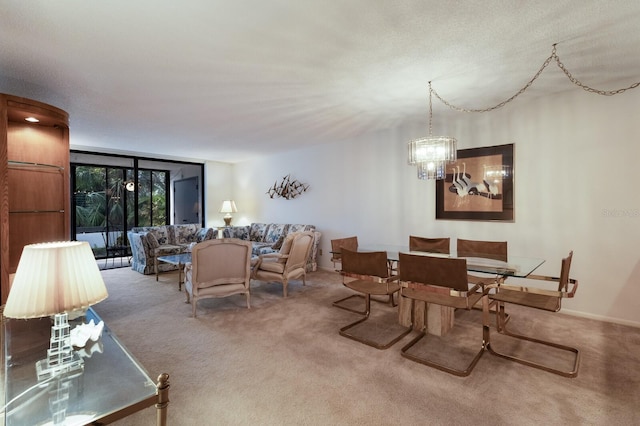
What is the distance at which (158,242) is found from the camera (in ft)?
19.9

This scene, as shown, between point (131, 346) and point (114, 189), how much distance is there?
215 inches

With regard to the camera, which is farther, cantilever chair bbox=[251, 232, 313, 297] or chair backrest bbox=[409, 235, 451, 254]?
cantilever chair bbox=[251, 232, 313, 297]

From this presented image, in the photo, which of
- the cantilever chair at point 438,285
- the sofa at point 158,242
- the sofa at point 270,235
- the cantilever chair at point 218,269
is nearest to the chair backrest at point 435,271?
the cantilever chair at point 438,285

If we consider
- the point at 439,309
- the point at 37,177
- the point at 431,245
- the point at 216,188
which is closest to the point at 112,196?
the point at 216,188

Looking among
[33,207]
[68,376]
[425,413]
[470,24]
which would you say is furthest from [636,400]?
[33,207]

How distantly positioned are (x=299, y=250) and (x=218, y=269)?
3.86ft

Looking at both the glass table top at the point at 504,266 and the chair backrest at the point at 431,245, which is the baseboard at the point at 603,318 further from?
the chair backrest at the point at 431,245

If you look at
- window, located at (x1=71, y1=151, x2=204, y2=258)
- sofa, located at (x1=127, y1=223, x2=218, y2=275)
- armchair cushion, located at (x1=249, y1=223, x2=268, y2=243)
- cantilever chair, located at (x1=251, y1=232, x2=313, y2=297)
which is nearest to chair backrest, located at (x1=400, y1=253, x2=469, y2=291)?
cantilever chair, located at (x1=251, y1=232, x2=313, y2=297)

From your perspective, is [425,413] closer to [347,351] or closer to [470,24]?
[347,351]

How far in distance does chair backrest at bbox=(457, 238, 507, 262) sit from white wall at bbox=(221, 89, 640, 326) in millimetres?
776

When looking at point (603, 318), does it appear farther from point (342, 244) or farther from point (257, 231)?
point (257, 231)

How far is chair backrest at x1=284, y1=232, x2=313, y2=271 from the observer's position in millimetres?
4086

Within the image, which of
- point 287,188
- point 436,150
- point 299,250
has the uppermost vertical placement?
point 436,150

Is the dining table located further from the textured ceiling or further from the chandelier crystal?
the textured ceiling
